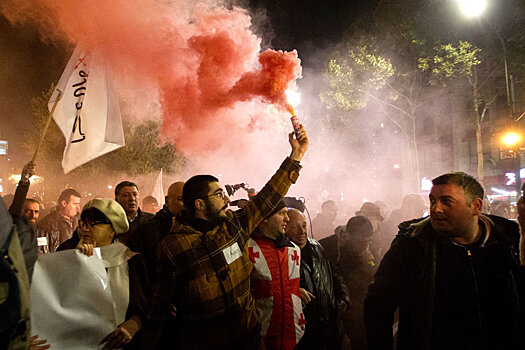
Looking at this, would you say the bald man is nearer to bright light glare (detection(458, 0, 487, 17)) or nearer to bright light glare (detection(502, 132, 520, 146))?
bright light glare (detection(458, 0, 487, 17))

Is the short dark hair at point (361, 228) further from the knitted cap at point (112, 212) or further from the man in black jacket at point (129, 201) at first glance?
the knitted cap at point (112, 212)

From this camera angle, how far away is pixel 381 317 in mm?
2643

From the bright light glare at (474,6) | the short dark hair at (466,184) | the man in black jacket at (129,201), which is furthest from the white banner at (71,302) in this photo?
the bright light glare at (474,6)

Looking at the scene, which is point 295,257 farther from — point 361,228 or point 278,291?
point 361,228

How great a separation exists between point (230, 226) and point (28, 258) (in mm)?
1575

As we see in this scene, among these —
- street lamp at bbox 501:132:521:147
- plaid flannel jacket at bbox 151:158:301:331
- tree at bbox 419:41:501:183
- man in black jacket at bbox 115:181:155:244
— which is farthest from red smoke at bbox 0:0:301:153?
tree at bbox 419:41:501:183

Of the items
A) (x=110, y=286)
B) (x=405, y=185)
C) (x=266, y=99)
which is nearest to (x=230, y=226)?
(x=110, y=286)

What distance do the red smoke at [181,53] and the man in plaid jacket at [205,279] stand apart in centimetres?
264

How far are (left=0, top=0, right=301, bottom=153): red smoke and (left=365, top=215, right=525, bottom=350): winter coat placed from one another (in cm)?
329

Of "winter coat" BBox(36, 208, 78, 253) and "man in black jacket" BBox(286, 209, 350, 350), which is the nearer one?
"man in black jacket" BBox(286, 209, 350, 350)

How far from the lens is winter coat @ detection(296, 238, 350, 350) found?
3867 mm

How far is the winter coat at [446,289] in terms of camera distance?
245cm

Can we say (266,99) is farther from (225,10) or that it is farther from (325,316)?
(325,316)

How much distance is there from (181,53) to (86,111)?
2.56 meters
